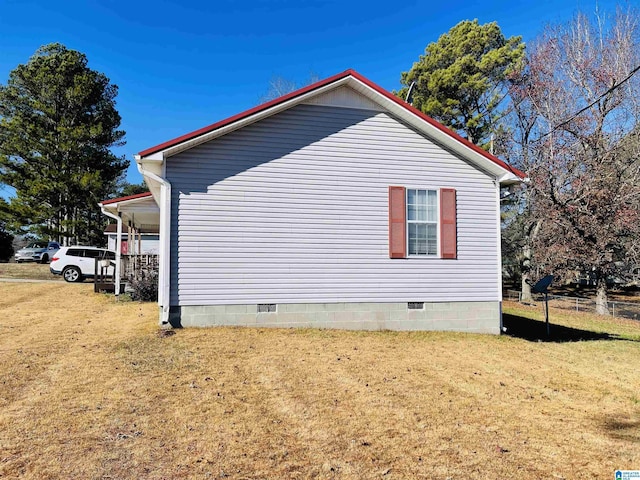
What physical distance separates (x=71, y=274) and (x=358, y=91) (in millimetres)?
15615

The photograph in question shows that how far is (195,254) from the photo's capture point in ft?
28.1

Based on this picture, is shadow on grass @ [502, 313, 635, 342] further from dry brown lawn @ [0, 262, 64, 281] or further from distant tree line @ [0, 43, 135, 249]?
distant tree line @ [0, 43, 135, 249]

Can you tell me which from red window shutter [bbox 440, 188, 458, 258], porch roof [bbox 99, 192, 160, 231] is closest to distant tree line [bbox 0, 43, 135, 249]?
porch roof [bbox 99, 192, 160, 231]

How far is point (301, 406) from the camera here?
4855 mm

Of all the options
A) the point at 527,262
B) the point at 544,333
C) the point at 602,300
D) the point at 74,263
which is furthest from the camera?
the point at 527,262

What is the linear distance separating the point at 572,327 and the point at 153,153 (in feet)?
44.2

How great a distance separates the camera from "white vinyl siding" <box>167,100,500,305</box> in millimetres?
8664

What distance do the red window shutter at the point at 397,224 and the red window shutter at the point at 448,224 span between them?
88cm

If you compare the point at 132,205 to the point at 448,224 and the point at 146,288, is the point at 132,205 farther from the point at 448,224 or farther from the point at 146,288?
the point at 448,224

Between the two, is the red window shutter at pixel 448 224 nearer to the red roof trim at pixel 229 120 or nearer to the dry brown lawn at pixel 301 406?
the dry brown lawn at pixel 301 406

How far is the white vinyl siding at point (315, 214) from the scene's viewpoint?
8.66 m

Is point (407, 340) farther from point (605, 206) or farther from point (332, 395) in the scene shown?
point (605, 206)

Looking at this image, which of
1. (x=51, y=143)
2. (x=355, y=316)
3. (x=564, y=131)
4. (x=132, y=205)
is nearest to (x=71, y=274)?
(x=132, y=205)

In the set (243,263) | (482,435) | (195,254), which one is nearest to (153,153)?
(195,254)
